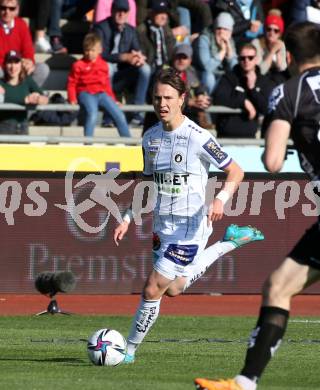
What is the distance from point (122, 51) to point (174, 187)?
966 centimetres

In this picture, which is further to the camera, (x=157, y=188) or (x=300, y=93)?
(x=157, y=188)

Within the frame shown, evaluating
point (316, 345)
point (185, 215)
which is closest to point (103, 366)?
point (185, 215)

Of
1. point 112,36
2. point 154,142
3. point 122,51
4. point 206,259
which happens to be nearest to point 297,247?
point 154,142

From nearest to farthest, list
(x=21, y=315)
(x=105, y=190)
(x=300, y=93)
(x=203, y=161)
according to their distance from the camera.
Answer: (x=300, y=93) < (x=203, y=161) < (x=21, y=315) < (x=105, y=190)

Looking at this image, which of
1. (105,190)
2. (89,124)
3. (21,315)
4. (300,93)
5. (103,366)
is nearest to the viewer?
(300,93)

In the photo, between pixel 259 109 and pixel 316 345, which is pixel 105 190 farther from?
pixel 316 345

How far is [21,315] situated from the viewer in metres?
14.8

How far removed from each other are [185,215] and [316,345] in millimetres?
2262

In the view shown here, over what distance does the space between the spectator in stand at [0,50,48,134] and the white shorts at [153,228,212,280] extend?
8.18 m

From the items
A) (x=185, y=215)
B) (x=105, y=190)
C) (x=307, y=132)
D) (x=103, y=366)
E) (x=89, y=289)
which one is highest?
(x=307, y=132)

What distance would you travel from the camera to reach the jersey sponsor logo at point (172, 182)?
10.1 meters

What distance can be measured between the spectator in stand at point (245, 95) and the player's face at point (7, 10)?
11.3ft

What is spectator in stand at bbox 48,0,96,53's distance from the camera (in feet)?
67.7

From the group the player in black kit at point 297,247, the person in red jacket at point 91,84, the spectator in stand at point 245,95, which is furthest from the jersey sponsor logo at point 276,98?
the spectator in stand at point 245,95
